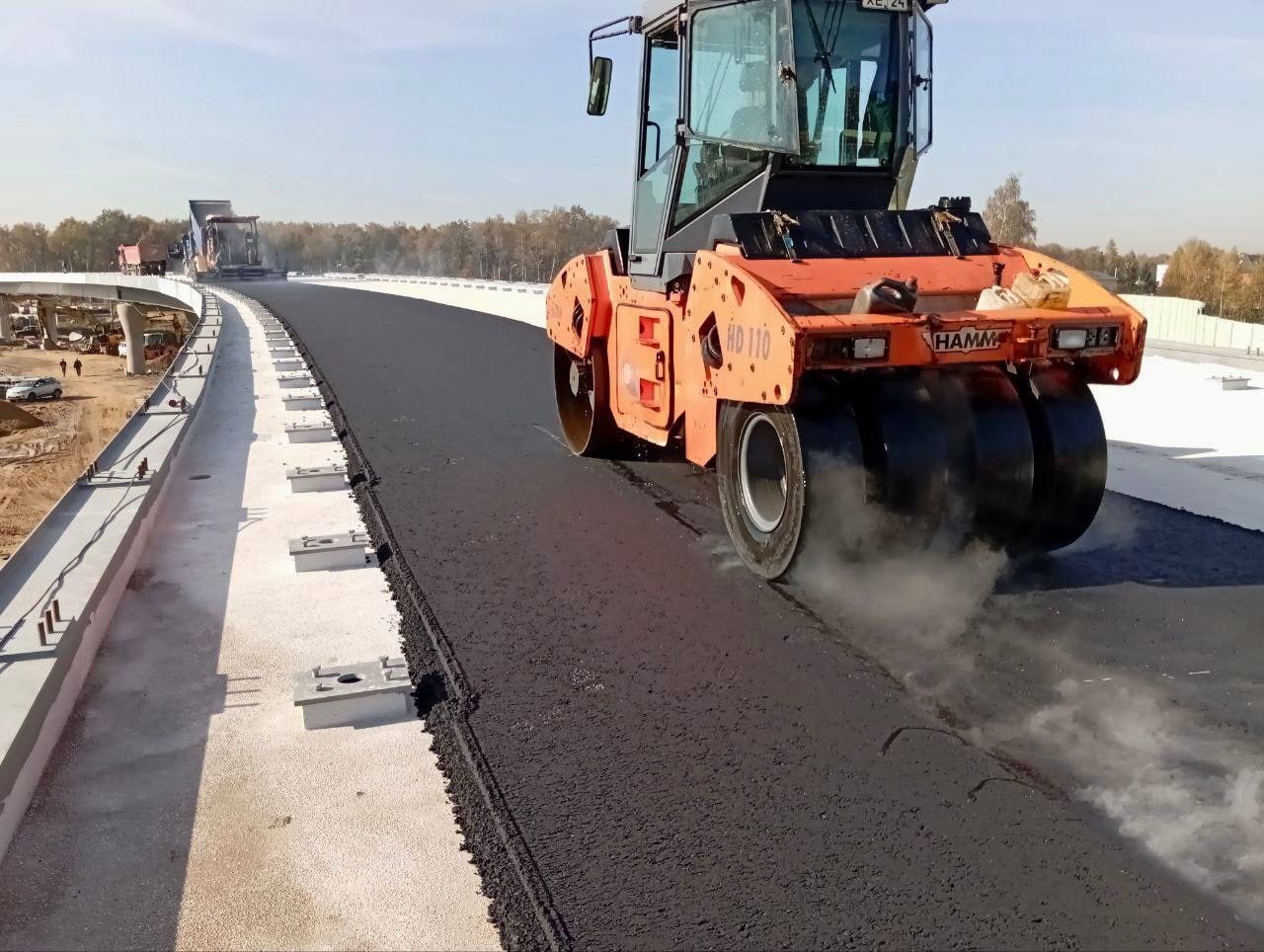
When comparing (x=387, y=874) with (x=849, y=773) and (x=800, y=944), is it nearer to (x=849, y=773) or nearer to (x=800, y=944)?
(x=800, y=944)

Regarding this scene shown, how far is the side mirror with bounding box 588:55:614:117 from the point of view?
19.7 feet

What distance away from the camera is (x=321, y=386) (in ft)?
32.8

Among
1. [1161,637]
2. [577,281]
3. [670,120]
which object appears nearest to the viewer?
[1161,637]

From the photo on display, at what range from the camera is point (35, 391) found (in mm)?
32375

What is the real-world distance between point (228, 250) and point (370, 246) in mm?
57398

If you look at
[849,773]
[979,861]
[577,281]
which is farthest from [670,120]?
[979,861]

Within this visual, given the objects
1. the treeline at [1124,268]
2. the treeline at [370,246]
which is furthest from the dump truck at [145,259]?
the treeline at [1124,268]

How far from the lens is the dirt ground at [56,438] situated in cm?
1686

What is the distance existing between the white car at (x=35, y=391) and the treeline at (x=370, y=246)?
18.4 meters

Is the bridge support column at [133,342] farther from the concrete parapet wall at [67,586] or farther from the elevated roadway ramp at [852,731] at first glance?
the elevated roadway ramp at [852,731]

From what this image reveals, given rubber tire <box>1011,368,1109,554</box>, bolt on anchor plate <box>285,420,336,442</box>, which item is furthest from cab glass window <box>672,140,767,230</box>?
bolt on anchor plate <box>285,420,336,442</box>

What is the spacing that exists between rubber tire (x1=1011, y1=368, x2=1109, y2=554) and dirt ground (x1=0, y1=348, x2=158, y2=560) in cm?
1307

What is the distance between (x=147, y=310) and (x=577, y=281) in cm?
6769

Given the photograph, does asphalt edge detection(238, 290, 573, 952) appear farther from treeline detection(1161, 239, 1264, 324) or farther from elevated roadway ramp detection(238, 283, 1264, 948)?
treeline detection(1161, 239, 1264, 324)
